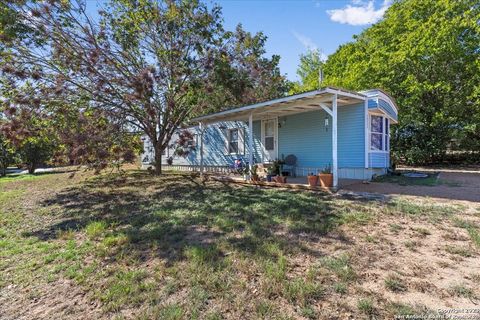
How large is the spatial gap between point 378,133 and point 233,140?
6607mm

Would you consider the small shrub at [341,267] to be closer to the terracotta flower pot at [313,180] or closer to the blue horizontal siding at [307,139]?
the terracotta flower pot at [313,180]

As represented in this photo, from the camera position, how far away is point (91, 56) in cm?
882

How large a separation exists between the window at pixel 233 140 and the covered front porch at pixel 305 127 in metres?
0.17

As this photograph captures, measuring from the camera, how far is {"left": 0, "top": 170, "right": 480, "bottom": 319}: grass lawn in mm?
2508

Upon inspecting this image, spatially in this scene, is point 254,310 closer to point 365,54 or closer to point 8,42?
point 8,42

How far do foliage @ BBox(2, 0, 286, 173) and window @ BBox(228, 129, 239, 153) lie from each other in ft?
9.79

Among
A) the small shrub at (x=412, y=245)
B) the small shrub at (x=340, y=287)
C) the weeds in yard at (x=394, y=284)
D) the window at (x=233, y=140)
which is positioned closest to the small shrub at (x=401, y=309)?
the weeds in yard at (x=394, y=284)

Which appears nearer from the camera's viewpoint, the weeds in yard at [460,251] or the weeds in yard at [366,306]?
the weeds in yard at [366,306]

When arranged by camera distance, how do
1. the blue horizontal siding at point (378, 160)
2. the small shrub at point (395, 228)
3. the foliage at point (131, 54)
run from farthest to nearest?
the blue horizontal siding at point (378, 160)
the foliage at point (131, 54)
the small shrub at point (395, 228)

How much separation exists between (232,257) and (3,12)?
8683mm

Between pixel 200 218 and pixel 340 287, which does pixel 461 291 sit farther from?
pixel 200 218

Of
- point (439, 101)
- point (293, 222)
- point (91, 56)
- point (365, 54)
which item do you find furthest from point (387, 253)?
point (365, 54)

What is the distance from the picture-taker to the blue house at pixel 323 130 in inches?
335

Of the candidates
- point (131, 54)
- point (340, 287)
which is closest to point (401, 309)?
point (340, 287)
